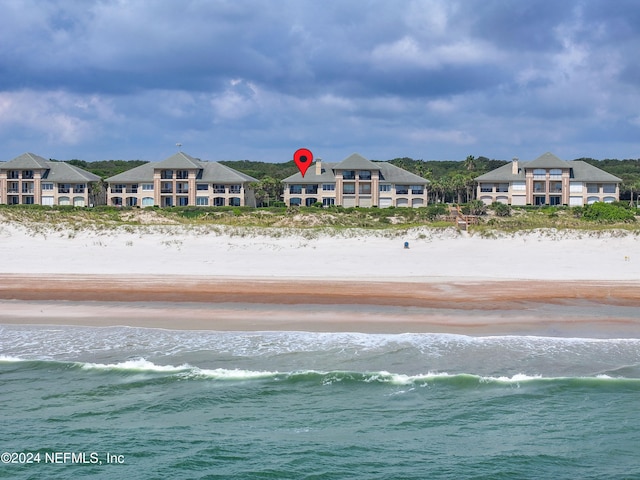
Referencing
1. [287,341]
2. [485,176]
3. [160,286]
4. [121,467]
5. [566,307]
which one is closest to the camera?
[121,467]

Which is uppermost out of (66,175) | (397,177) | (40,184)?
(66,175)

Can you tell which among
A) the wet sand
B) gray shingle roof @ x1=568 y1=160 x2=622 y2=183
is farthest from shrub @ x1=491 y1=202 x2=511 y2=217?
the wet sand

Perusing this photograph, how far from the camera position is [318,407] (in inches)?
528

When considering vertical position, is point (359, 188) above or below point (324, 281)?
above

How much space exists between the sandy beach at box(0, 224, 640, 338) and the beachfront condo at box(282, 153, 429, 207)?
3272cm

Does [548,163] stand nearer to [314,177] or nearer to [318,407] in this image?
[314,177]

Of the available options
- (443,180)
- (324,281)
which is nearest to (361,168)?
(443,180)

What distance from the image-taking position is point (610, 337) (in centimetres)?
1780

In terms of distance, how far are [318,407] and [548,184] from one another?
65.8 meters

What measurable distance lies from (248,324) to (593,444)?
1057 centimetres

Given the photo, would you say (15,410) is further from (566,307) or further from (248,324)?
(566,307)

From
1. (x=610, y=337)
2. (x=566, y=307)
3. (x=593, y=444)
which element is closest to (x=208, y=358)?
(x=593, y=444)

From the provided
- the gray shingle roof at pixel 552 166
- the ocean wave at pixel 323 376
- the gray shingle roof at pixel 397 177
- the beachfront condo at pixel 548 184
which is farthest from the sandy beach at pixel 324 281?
the gray shingle roof at pixel 552 166

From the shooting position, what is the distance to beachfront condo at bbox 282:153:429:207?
231ft
